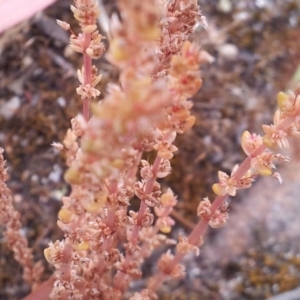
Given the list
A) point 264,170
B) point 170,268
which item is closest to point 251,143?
point 264,170

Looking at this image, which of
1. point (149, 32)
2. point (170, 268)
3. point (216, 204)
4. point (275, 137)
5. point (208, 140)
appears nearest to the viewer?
point (149, 32)

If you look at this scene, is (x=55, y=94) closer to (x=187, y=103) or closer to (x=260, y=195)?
(x=260, y=195)

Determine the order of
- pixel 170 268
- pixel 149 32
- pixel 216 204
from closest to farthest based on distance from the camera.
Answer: pixel 149 32 < pixel 216 204 < pixel 170 268

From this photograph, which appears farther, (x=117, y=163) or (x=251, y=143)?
(x=251, y=143)

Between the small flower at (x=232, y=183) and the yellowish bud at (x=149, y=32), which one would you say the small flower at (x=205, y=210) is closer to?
the small flower at (x=232, y=183)

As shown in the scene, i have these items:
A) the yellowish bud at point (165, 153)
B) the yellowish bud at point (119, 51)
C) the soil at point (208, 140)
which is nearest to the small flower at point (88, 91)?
the yellowish bud at point (165, 153)

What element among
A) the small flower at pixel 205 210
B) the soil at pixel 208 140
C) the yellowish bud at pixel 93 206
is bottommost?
the soil at pixel 208 140

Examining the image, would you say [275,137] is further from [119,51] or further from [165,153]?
[119,51]

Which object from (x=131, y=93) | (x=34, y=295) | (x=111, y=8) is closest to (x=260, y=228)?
(x=34, y=295)
